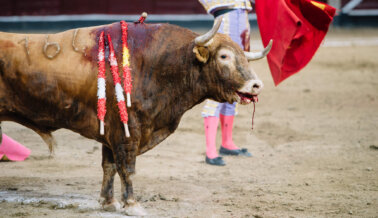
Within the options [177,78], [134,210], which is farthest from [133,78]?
[134,210]

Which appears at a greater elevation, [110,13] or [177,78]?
[110,13]

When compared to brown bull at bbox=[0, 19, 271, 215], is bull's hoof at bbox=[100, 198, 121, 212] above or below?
below

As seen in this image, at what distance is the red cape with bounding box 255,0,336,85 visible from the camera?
381cm

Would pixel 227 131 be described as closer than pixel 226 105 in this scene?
No

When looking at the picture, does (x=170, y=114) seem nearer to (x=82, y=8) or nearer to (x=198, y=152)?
(x=198, y=152)

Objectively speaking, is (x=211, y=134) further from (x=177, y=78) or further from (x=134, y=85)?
(x=134, y=85)

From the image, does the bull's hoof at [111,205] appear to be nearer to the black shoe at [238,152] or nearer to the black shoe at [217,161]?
the black shoe at [217,161]

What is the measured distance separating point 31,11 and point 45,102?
8.62m

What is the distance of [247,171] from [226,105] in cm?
61

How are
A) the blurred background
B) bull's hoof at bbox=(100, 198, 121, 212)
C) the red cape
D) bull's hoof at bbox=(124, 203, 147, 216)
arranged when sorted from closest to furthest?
bull's hoof at bbox=(124, 203, 147, 216)
bull's hoof at bbox=(100, 198, 121, 212)
the red cape
the blurred background

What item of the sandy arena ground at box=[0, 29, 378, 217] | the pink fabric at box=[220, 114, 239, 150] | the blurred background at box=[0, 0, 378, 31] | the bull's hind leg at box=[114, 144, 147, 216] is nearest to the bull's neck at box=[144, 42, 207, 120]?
the bull's hind leg at box=[114, 144, 147, 216]

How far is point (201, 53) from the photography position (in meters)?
3.07

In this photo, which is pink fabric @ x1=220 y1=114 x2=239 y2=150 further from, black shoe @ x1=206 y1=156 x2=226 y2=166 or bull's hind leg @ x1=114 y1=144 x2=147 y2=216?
bull's hind leg @ x1=114 y1=144 x2=147 y2=216

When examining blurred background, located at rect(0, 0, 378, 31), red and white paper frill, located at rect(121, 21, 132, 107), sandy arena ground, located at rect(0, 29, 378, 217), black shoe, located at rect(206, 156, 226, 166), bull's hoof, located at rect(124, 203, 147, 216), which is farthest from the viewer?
blurred background, located at rect(0, 0, 378, 31)
